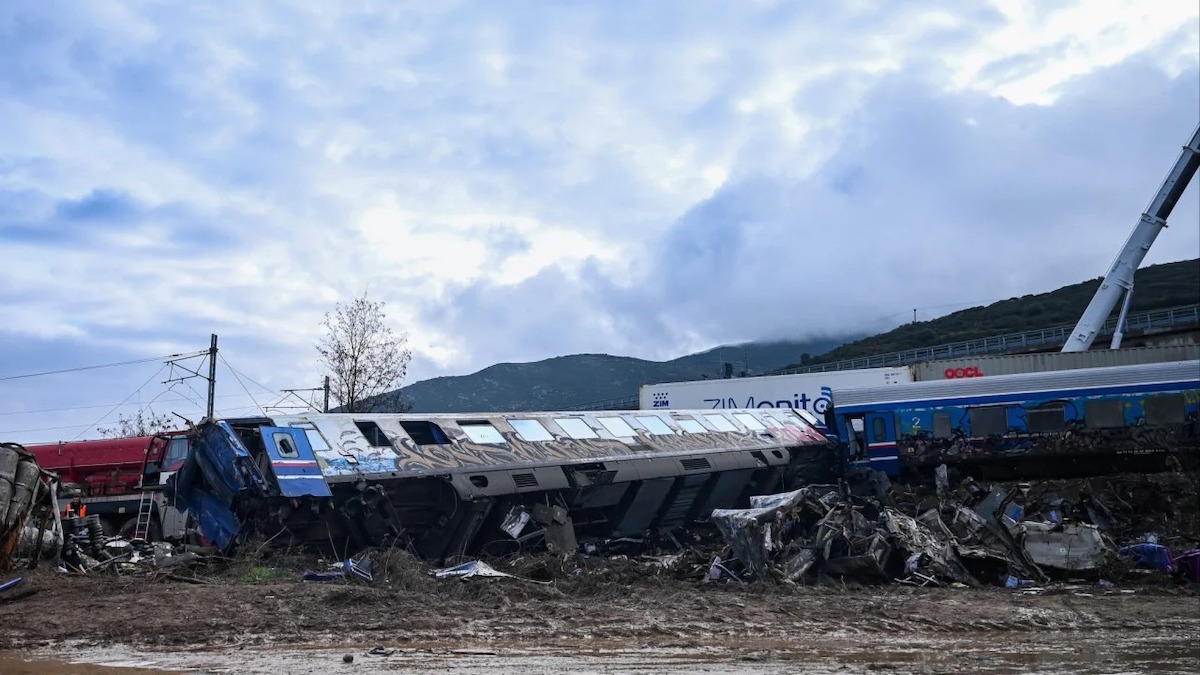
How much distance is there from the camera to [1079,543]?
40.0 ft

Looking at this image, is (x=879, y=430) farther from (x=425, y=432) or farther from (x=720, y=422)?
(x=425, y=432)

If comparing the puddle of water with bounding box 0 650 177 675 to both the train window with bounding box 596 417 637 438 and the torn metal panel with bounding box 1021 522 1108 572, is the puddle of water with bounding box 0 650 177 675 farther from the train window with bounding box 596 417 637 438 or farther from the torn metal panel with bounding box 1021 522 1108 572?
the train window with bounding box 596 417 637 438

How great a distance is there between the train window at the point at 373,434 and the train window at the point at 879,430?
560 inches

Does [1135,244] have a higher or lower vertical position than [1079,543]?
higher

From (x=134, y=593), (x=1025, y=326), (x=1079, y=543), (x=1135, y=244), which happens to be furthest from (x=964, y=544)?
(x=1025, y=326)

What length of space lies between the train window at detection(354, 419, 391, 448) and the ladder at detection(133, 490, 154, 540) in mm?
7886

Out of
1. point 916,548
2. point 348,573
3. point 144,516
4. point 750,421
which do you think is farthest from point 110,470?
point 916,548

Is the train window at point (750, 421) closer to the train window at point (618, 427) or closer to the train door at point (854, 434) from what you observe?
the train door at point (854, 434)

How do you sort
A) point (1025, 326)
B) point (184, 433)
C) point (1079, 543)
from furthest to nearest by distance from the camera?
point (1025, 326) < point (184, 433) < point (1079, 543)

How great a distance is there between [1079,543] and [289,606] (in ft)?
30.8

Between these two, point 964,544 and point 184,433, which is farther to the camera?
point 184,433

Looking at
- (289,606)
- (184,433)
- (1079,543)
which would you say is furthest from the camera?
(184,433)

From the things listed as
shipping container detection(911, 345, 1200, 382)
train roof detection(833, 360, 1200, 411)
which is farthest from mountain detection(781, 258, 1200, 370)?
train roof detection(833, 360, 1200, 411)

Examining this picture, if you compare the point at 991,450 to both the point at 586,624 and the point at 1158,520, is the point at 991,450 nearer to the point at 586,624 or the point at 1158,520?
the point at 1158,520
